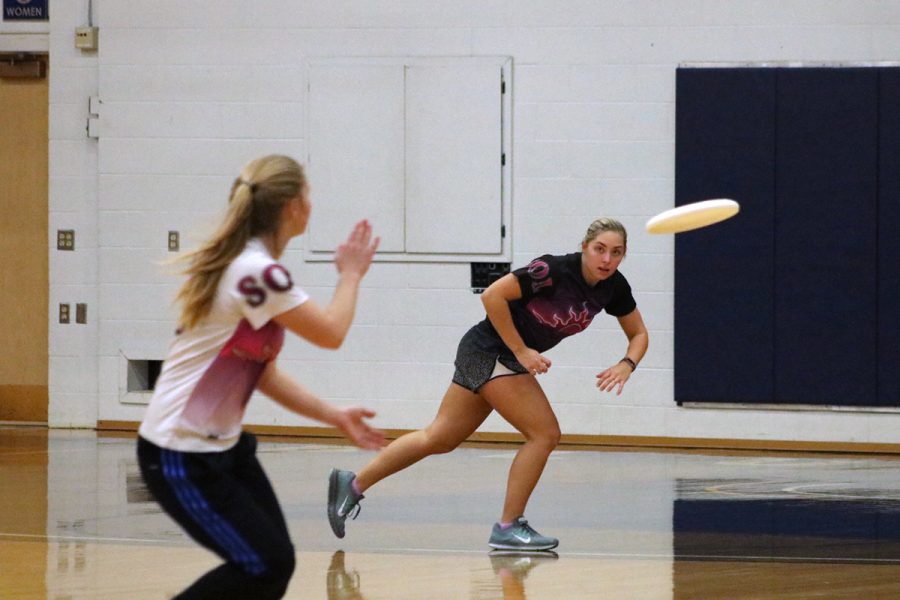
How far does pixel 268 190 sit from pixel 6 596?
283 cm

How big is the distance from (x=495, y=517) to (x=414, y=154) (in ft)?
16.8

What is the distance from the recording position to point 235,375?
3900mm

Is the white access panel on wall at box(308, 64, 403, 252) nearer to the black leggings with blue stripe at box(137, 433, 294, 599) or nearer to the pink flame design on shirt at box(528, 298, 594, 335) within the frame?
the pink flame design on shirt at box(528, 298, 594, 335)

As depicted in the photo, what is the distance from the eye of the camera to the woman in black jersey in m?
6.93

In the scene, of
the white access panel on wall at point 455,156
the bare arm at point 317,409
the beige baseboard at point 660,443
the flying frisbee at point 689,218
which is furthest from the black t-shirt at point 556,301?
the white access panel on wall at point 455,156

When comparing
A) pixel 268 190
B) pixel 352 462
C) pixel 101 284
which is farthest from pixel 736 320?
pixel 268 190

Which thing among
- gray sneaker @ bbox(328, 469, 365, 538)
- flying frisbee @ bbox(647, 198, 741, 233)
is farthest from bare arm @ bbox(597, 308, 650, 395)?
gray sneaker @ bbox(328, 469, 365, 538)

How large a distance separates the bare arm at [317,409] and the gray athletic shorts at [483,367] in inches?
117

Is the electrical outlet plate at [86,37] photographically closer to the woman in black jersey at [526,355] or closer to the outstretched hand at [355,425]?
the woman in black jersey at [526,355]

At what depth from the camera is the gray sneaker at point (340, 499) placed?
23.8ft

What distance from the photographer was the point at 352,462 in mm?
11188

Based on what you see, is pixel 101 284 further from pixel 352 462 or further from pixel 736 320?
pixel 736 320

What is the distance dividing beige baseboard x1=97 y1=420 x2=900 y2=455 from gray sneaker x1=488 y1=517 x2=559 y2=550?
544 cm

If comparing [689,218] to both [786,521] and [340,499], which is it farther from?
[786,521]
